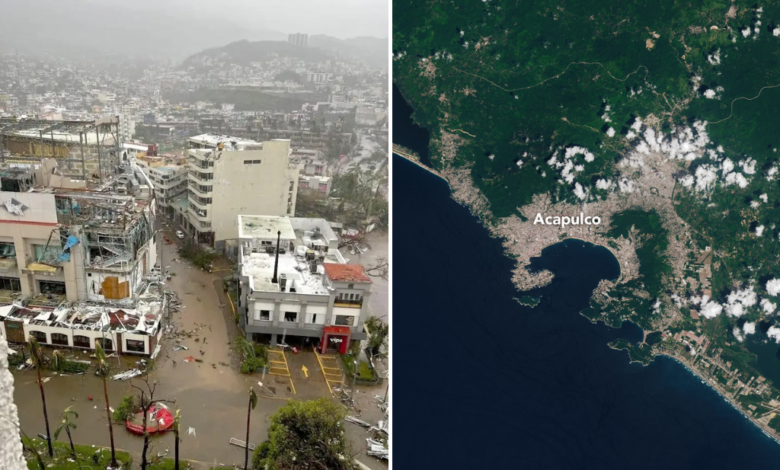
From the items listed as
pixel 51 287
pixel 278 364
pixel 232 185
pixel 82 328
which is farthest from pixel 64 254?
pixel 232 185

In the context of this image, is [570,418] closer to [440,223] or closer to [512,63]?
[440,223]

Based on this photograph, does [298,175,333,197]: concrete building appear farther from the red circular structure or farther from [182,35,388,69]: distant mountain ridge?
the red circular structure

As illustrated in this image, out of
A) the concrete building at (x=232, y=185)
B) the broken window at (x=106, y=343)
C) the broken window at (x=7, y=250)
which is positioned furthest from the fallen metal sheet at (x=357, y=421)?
the concrete building at (x=232, y=185)

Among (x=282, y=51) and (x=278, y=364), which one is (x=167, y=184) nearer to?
(x=278, y=364)

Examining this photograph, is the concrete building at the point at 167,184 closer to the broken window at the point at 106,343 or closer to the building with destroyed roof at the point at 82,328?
the building with destroyed roof at the point at 82,328

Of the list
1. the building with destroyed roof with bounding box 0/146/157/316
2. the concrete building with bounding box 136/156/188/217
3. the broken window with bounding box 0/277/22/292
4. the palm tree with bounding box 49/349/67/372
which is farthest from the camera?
the concrete building with bounding box 136/156/188/217

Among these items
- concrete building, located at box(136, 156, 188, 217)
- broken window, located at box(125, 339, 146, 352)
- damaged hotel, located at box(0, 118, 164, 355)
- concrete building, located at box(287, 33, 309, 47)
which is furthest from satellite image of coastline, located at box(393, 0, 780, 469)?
concrete building, located at box(287, 33, 309, 47)
